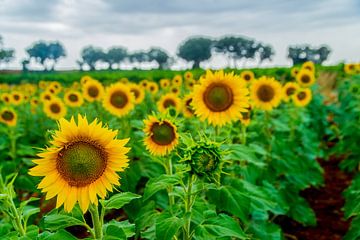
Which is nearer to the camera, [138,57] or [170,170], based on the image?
[170,170]

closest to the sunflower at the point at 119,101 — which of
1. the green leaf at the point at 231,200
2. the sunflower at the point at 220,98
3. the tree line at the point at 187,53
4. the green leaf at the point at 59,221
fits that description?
the sunflower at the point at 220,98

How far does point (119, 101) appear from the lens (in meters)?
5.77

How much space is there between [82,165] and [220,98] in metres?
1.84

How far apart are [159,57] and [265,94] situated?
6574 centimetres

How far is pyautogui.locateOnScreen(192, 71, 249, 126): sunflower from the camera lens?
142 inches

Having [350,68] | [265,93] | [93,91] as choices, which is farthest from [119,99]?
[350,68]

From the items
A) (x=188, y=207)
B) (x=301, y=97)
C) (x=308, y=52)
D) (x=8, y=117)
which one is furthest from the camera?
(x=308, y=52)

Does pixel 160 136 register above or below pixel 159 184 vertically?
above

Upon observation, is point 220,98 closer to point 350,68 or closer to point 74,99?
point 74,99

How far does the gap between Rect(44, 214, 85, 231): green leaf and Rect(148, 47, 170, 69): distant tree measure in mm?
64615

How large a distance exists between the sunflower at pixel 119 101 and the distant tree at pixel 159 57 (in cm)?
6086

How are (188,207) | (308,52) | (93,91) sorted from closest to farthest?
(188,207)
(93,91)
(308,52)

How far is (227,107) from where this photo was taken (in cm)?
364

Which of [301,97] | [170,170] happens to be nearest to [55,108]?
[301,97]
